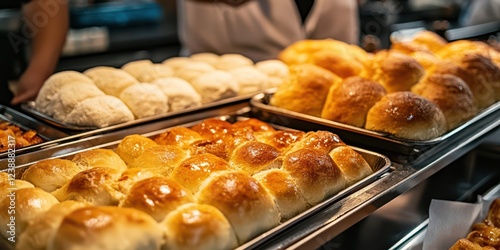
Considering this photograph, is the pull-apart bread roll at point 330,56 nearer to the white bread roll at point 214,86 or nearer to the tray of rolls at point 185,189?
the white bread roll at point 214,86

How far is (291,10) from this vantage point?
423 cm

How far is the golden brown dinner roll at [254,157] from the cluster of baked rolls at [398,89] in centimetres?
62

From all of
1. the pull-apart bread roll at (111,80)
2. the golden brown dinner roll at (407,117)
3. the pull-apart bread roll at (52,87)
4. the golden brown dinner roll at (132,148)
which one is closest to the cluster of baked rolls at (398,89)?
the golden brown dinner roll at (407,117)

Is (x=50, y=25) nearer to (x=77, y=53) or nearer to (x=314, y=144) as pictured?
(x=314, y=144)

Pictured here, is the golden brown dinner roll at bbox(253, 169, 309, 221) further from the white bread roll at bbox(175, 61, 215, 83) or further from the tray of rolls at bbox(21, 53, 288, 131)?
the white bread roll at bbox(175, 61, 215, 83)

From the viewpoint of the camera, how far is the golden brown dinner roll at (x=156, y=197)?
4.32ft

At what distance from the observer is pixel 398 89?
244 centimetres

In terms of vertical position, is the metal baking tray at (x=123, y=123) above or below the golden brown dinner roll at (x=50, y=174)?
below

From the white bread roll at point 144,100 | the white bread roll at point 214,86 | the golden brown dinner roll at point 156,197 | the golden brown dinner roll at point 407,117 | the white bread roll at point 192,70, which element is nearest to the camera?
the golden brown dinner roll at point 156,197

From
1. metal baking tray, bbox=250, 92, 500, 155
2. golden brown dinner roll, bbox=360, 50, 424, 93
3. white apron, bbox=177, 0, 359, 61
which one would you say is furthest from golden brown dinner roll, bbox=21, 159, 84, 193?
white apron, bbox=177, 0, 359, 61

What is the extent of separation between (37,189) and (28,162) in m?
0.48

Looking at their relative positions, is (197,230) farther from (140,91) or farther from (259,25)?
(259,25)

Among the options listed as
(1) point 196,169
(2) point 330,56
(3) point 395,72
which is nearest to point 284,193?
(1) point 196,169

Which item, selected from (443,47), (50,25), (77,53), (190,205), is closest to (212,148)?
(190,205)
